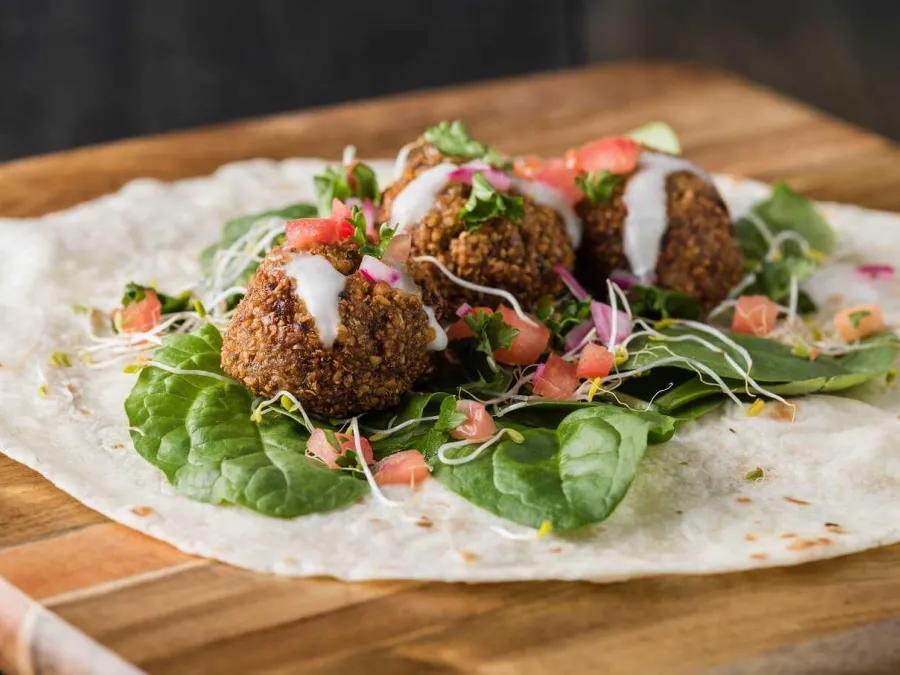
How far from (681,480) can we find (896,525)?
0.64m

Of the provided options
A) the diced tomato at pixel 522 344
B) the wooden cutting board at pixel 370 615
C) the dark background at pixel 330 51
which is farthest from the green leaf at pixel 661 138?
the dark background at pixel 330 51

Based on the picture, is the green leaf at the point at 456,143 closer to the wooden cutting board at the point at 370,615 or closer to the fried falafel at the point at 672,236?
the fried falafel at the point at 672,236

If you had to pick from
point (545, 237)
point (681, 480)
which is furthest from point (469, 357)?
point (681, 480)

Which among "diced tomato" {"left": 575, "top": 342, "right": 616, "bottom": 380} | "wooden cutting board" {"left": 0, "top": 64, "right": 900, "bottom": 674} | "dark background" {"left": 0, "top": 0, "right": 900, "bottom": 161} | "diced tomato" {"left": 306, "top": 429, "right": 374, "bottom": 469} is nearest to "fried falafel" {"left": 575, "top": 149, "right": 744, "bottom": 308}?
"diced tomato" {"left": 575, "top": 342, "right": 616, "bottom": 380}

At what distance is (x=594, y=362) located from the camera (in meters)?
4.18

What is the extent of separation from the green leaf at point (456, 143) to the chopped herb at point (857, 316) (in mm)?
1512

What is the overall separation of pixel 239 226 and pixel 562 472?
2.19 metres

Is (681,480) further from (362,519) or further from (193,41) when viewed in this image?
(193,41)

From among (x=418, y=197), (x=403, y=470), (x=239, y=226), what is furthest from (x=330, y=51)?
(x=403, y=470)

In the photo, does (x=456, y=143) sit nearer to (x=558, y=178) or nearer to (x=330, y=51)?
(x=558, y=178)

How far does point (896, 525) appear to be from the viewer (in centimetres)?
357

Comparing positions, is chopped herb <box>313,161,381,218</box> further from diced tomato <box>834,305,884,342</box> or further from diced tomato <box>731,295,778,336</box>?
diced tomato <box>834,305,884,342</box>

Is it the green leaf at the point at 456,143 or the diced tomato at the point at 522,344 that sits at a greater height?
the green leaf at the point at 456,143

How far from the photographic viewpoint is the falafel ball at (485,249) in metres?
4.25
